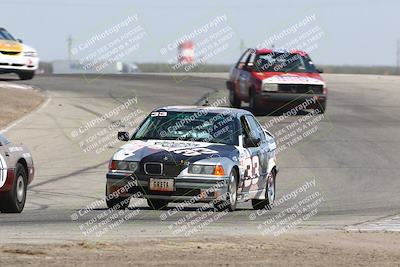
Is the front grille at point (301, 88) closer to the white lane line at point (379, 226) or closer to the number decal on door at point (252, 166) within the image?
the number decal on door at point (252, 166)

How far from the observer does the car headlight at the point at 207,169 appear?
526 inches

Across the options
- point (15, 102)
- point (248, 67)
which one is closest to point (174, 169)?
point (248, 67)

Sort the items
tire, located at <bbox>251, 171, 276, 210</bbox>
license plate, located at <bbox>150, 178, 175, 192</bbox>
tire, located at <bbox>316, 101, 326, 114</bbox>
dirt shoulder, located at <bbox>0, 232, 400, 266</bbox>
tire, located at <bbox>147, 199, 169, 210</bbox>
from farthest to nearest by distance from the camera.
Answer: tire, located at <bbox>316, 101, 326, 114</bbox>, tire, located at <bbox>251, 171, 276, 210</bbox>, tire, located at <bbox>147, 199, 169, 210</bbox>, license plate, located at <bbox>150, 178, 175, 192</bbox>, dirt shoulder, located at <bbox>0, 232, 400, 266</bbox>

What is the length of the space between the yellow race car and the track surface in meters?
1.23

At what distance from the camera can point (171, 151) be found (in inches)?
533

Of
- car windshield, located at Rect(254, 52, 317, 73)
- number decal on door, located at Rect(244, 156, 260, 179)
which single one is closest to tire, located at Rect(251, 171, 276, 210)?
number decal on door, located at Rect(244, 156, 260, 179)

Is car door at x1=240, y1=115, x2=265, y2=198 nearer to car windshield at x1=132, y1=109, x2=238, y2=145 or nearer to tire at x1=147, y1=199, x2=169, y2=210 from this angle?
car windshield at x1=132, y1=109, x2=238, y2=145

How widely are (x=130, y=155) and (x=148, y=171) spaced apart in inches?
13.5

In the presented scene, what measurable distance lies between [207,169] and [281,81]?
14.5 meters

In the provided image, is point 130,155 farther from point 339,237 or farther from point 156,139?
point 339,237

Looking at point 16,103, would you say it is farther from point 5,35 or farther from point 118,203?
point 118,203

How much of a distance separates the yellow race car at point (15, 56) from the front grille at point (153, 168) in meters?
18.2

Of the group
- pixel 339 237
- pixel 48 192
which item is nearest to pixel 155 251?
pixel 339 237

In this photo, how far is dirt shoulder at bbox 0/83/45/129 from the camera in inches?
1053
